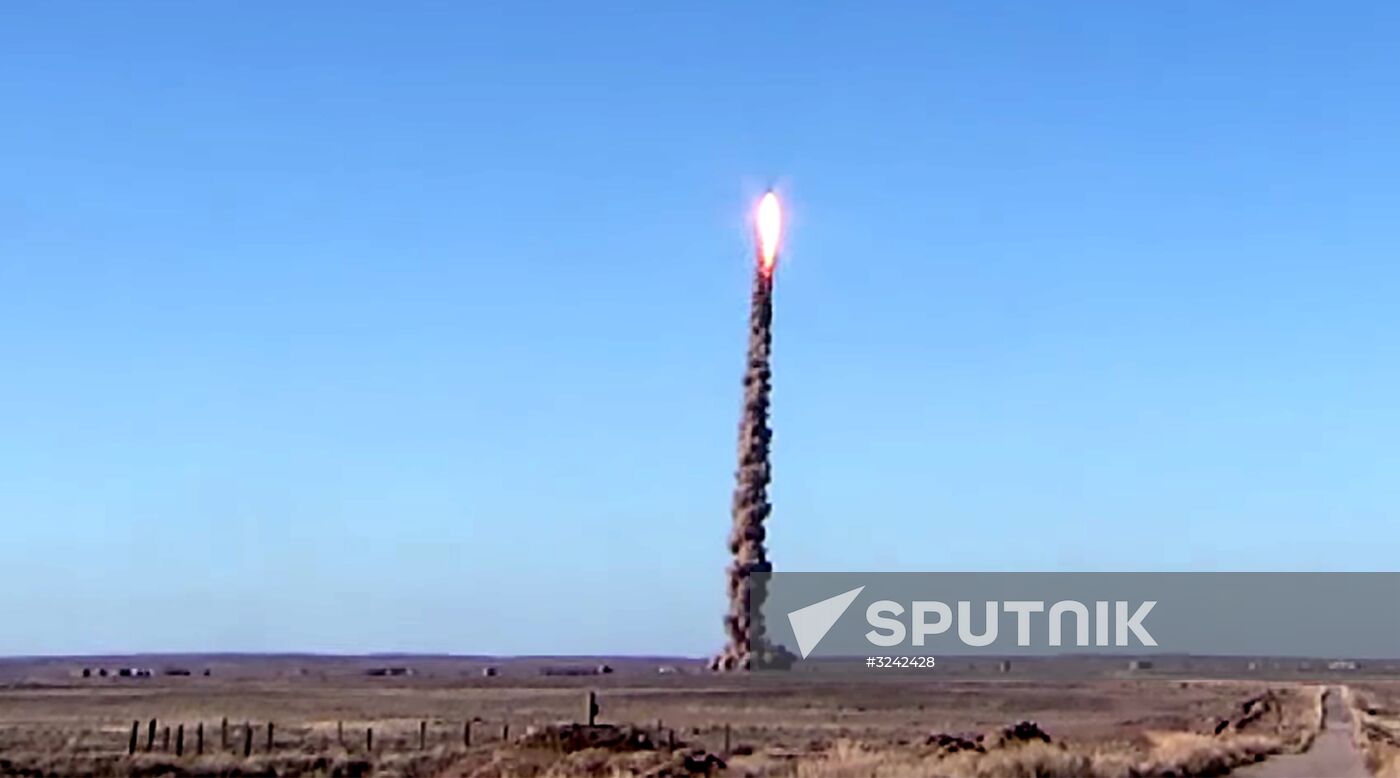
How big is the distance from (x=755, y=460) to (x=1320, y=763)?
6373 centimetres

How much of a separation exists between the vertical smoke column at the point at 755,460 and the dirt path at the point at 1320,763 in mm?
45370

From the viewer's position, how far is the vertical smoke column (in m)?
97.9

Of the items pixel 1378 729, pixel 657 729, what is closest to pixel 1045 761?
pixel 657 729

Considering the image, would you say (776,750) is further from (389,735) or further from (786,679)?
(786,679)

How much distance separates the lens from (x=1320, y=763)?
41562mm

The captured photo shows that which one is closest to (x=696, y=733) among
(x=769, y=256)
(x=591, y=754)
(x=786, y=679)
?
(x=591, y=754)

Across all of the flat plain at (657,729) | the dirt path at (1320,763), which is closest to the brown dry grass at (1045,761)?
the flat plain at (657,729)

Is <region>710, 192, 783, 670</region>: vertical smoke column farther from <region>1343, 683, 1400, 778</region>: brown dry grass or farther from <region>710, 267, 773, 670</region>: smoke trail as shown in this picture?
<region>1343, 683, 1400, 778</region>: brown dry grass

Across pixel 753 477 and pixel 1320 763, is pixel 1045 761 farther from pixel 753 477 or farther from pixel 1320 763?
pixel 753 477

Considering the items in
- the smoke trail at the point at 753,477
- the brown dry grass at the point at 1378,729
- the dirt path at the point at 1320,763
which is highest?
the smoke trail at the point at 753,477

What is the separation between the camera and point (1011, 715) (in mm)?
81562

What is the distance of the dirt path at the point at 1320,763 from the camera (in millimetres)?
37375

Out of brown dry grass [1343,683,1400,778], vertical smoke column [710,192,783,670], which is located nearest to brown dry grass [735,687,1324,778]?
brown dry grass [1343,683,1400,778]

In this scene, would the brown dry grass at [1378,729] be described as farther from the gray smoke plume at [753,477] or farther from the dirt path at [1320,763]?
the gray smoke plume at [753,477]
